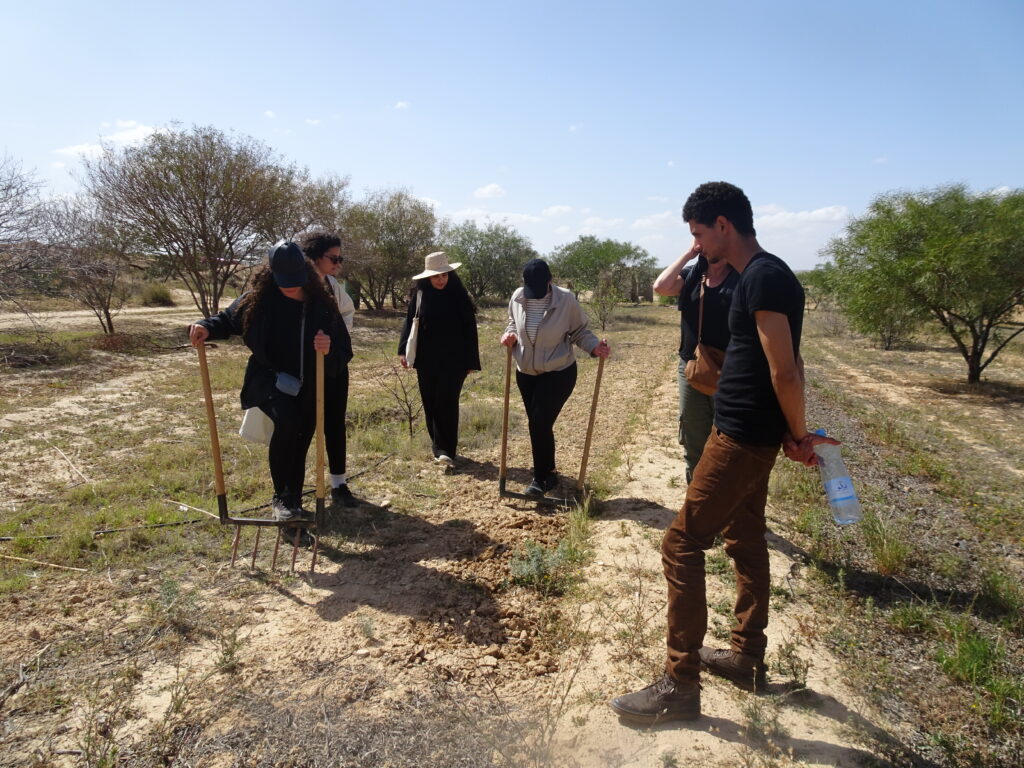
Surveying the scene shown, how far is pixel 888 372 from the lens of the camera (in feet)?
49.6

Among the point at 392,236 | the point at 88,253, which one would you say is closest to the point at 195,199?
the point at 88,253

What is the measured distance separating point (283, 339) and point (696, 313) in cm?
268

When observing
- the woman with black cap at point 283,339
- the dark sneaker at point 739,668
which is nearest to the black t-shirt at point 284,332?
the woman with black cap at point 283,339

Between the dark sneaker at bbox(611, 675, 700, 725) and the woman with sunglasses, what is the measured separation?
2859mm

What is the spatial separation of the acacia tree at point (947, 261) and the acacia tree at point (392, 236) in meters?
20.1

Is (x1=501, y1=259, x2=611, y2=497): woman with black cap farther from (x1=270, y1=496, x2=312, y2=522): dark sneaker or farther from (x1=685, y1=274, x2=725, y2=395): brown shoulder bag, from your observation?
(x1=270, y1=496, x2=312, y2=522): dark sneaker

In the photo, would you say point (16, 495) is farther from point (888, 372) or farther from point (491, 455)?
point (888, 372)

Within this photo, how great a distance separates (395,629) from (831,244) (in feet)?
64.9

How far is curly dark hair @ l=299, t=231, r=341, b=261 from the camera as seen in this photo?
428 cm

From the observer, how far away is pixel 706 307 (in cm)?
340

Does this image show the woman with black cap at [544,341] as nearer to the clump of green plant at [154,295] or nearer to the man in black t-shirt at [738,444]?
the man in black t-shirt at [738,444]

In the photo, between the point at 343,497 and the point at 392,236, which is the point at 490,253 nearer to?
the point at 392,236

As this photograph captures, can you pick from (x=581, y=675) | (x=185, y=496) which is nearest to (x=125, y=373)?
(x=185, y=496)

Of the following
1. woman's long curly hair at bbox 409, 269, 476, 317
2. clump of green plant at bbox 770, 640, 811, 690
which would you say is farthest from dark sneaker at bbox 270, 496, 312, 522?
clump of green plant at bbox 770, 640, 811, 690
